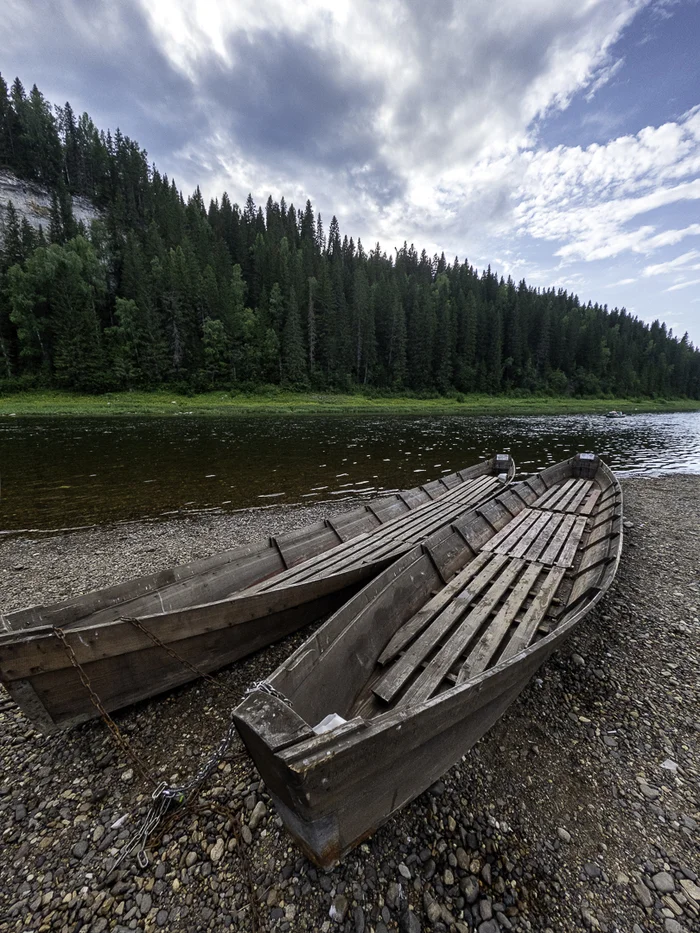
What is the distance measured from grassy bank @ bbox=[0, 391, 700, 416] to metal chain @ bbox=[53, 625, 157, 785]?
4669cm

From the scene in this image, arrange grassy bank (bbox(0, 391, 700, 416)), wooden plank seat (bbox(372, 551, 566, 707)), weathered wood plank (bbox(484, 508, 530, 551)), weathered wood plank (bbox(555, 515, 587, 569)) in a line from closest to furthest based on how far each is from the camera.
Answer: wooden plank seat (bbox(372, 551, 566, 707)), weathered wood plank (bbox(555, 515, 587, 569)), weathered wood plank (bbox(484, 508, 530, 551)), grassy bank (bbox(0, 391, 700, 416))

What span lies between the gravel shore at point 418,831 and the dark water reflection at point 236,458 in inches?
401

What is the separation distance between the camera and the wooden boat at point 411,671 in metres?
2.60

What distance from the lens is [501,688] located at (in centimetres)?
363

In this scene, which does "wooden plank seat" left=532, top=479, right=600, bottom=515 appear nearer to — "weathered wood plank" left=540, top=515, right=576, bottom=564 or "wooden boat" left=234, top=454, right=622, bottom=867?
"weathered wood plank" left=540, top=515, right=576, bottom=564

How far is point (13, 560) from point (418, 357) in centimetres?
7746

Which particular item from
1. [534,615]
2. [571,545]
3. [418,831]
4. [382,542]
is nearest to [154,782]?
[418,831]

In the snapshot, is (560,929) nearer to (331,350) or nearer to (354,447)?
(354,447)

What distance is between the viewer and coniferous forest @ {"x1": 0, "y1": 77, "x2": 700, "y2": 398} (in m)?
56.3

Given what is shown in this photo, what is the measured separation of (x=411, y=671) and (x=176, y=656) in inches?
115

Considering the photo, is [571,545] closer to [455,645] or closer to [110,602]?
[455,645]

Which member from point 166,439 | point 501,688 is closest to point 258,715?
point 501,688

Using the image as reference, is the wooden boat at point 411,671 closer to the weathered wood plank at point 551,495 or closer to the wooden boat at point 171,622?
the wooden boat at point 171,622

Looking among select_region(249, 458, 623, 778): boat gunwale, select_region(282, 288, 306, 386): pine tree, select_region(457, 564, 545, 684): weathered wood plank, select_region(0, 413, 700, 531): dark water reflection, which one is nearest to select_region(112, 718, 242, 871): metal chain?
select_region(249, 458, 623, 778): boat gunwale
